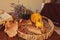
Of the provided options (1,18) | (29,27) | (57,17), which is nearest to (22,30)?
(29,27)

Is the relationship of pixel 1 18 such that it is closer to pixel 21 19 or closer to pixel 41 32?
pixel 21 19

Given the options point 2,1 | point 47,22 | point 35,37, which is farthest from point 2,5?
point 35,37

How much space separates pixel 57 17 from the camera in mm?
1446

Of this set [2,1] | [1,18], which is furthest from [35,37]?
[2,1]

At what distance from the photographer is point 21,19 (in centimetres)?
116

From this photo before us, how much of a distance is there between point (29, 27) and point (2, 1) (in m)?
0.55

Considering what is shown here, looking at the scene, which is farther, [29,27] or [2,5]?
[2,5]

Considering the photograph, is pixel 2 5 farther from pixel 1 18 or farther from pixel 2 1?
pixel 1 18

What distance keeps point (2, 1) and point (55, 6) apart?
18.9 inches

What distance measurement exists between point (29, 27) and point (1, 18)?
0.21 metres

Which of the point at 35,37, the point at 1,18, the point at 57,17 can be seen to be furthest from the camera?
the point at 57,17

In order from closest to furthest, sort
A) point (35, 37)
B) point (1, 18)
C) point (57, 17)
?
point (35, 37), point (1, 18), point (57, 17)

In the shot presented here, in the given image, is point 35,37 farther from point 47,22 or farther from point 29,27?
point 47,22

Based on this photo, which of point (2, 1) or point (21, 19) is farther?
point (2, 1)
